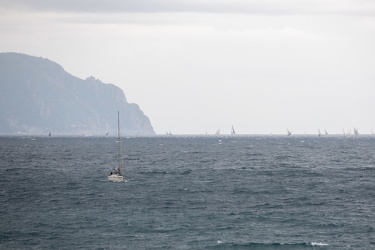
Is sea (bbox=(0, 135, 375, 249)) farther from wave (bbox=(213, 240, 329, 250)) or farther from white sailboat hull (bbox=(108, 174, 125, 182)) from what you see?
white sailboat hull (bbox=(108, 174, 125, 182))

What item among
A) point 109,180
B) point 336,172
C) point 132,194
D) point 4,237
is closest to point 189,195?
point 132,194

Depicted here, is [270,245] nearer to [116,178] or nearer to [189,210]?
[189,210]

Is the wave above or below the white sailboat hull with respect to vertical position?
below

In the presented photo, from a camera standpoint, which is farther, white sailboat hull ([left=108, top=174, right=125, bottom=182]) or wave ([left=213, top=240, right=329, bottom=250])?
white sailboat hull ([left=108, top=174, right=125, bottom=182])

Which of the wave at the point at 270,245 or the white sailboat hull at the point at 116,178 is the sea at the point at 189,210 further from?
the white sailboat hull at the point at 116,178

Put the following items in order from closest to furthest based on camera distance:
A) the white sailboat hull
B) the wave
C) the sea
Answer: the wave, the sea, the white sailboat hull

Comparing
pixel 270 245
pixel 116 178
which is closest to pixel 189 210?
pixel 270 245

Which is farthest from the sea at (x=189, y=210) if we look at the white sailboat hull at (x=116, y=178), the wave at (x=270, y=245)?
the white sailboat hull at (x=116, y=178)

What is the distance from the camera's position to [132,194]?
10900 cm

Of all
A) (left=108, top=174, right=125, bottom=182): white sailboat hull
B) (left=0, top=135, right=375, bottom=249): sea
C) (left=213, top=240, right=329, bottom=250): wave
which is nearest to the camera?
(left=213, top=240, right=329, bottom=250): wave

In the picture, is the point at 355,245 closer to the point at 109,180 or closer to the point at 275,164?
the point at 109,180

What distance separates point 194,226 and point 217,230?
3316 millimetres

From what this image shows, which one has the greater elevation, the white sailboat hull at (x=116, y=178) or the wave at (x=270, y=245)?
the white sailboat hull at (x=116, y=178)

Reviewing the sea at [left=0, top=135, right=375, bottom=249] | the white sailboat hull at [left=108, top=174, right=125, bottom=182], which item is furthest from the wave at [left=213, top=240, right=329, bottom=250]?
the white sailboat hull at [left=108, top=174, right=125, bottom=182]
